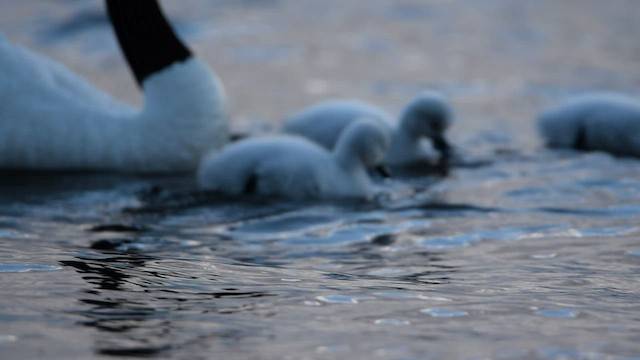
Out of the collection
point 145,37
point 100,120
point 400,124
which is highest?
point 145,37

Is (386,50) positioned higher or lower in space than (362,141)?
higher

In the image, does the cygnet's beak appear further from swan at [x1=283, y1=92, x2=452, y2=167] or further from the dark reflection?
the dark reflection

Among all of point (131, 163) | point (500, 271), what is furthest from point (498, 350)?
point (131, 163)

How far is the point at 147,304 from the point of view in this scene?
4910 mm

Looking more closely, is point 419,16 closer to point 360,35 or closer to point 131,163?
point 360,35

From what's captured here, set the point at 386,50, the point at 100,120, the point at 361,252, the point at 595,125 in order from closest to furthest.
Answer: the point at 361,252 → the point at 100,120 → the point at 595,125 → the point at 386,50

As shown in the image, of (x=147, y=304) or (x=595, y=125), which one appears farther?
(x=595, y=125)

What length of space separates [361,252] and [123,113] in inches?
119

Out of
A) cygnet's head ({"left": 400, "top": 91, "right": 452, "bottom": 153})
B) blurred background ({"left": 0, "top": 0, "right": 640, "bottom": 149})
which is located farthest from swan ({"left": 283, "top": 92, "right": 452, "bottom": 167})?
blurred background ({"left": 0, "top": 0, "right": 640, "bottom": 149})

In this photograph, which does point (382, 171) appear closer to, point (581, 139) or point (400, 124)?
point (400, 124)

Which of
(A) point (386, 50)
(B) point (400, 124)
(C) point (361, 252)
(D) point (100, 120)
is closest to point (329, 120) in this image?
(B) point (400, 124)

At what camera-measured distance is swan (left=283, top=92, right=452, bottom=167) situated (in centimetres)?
932

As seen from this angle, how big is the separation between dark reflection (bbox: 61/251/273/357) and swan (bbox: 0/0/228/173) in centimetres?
293

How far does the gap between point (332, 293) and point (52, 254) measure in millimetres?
1327
